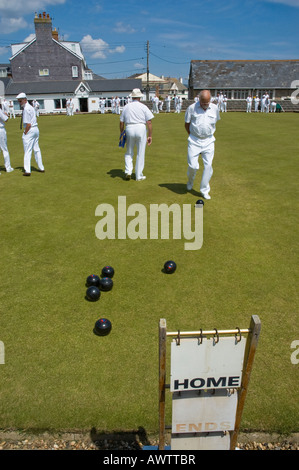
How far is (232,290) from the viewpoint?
568 cm

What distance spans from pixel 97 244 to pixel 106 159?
8346mm

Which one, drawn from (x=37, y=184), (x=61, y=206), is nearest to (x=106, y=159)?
(x=37, y=184)

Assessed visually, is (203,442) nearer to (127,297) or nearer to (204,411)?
(204,411)

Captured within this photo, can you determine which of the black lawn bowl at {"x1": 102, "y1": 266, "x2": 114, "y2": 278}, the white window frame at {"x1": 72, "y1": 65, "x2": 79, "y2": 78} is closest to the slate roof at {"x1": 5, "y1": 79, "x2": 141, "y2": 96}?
the white window frame at {"x1": 72, "y1": 65, "x2": 79, "y2": 78}

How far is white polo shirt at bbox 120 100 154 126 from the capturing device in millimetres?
10353

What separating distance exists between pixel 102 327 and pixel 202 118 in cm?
643

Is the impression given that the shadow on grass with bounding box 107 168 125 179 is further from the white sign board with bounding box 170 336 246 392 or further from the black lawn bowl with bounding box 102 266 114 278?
the white sign board with bounding box 170 336 246 392

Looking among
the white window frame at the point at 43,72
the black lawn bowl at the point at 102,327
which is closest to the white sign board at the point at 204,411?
the black lawn bowl at the point at 102,327

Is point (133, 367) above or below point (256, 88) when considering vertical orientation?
below

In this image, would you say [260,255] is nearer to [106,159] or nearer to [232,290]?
[232,290]

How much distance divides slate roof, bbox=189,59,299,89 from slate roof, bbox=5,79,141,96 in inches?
461

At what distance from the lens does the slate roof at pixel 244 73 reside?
176ft

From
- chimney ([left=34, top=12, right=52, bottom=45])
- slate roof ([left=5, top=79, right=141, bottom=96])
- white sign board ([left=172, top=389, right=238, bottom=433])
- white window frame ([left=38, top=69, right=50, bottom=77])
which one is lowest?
white sign board ([left=172, top=389, right=238, bottom=433])

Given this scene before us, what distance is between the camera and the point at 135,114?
1038cm
